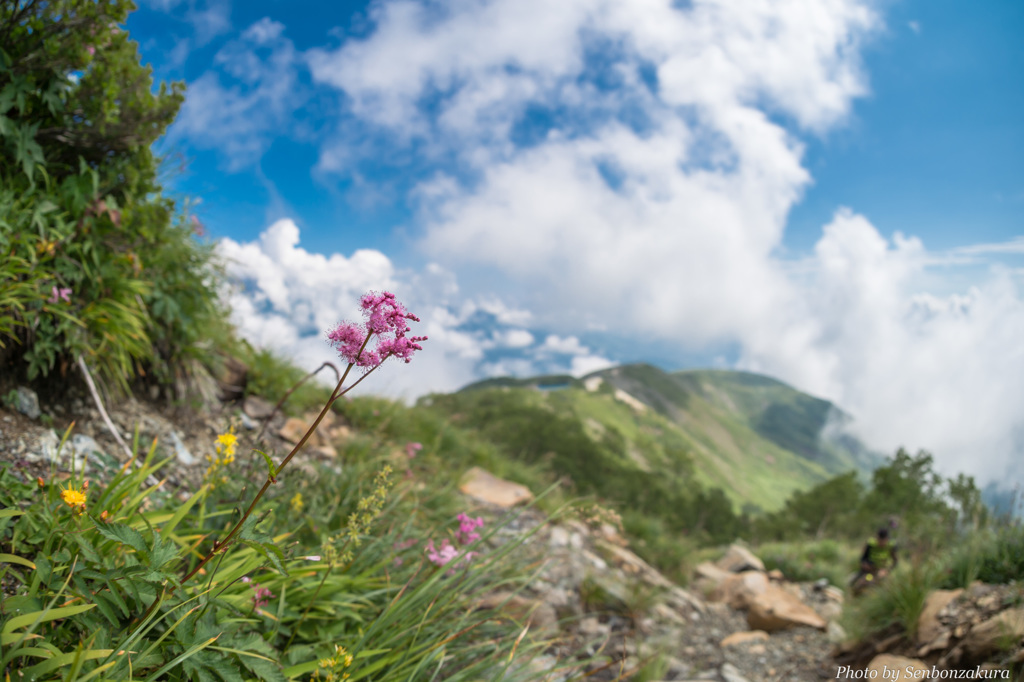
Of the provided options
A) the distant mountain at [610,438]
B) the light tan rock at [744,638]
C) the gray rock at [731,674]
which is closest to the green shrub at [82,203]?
the gray rock at [731,674]

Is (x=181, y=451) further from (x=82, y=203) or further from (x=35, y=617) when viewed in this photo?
(x=35, y=617)

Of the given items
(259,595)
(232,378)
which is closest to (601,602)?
(259,595)

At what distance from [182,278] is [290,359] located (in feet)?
7.10

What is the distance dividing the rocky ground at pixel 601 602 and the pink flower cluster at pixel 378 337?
1604mm

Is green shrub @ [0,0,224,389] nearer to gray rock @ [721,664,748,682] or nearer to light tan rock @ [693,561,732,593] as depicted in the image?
gray rock @ [721,664,748,682]

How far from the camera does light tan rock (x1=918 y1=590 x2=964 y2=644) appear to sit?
4418 mm

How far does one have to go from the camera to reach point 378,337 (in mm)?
1332

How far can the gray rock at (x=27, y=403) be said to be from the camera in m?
3.39

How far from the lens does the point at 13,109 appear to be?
11.9 ft

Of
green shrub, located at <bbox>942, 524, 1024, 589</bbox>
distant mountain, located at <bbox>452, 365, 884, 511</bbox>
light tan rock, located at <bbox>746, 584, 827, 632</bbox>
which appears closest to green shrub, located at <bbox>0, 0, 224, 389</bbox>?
distant mountain, located at <bbox>452, 365, 884, 511</bbox>

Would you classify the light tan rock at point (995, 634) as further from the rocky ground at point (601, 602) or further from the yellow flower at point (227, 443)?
the yellow flower at point (227, 443)

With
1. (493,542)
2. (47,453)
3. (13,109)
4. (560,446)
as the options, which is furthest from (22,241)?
(560,446)

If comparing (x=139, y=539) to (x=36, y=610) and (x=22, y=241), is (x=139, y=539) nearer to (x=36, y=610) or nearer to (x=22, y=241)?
(x=36, y=610)

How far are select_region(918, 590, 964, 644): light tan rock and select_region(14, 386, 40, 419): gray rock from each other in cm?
800
